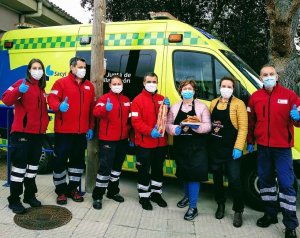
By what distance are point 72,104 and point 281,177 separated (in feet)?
8.71

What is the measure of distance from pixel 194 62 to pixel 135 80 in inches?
37.1

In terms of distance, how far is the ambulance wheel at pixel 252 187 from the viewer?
456 cm

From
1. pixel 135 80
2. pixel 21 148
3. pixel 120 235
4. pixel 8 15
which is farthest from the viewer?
pixel 8 15

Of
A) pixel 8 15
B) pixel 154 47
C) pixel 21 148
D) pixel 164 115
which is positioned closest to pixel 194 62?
pixel 154 47

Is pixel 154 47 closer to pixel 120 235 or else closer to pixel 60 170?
pixel 60 170

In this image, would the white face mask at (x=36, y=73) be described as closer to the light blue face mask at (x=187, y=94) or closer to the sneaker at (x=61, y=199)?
the sneaker at (x=61, y=199)

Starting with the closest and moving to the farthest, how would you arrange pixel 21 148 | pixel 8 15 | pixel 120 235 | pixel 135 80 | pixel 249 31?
pixel 120 235, pixel 21 148, pixel 135 80, pixel 8 15, pixel 249 31

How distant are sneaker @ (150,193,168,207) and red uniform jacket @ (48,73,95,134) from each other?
1313mm

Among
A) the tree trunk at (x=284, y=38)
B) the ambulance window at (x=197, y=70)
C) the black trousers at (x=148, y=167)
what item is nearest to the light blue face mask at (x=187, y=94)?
the ambulance window at (x=197, y=70)

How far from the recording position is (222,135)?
13.4 feet

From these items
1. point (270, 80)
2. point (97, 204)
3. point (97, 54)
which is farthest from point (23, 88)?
point (270, 80)

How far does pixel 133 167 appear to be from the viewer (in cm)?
525

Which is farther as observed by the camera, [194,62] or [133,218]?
[194,62]

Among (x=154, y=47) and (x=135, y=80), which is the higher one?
(x=154, y=47)
